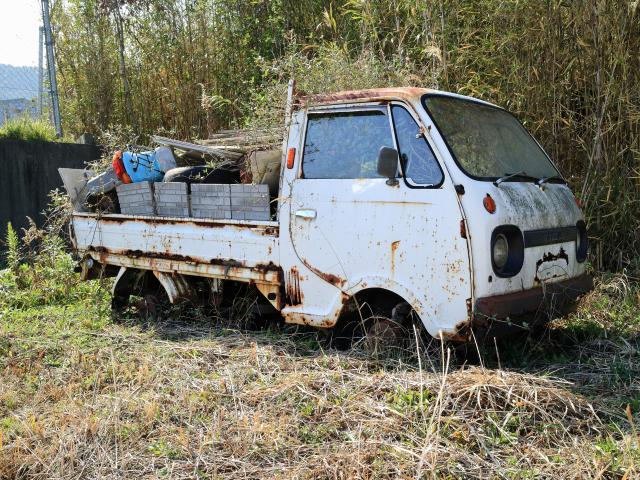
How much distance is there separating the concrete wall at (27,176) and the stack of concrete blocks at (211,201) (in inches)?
189

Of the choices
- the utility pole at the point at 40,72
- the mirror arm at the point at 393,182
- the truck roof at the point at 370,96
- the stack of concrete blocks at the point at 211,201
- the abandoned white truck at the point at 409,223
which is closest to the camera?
the abandoned white truck at the point at 409,223

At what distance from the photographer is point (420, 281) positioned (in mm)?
4277

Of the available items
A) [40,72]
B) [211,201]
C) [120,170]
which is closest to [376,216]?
[211,201]

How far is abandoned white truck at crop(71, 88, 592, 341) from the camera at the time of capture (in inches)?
163

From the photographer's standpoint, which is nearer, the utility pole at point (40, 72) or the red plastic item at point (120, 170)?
the red plastic item at point (120, 170)

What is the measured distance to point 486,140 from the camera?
479 centimetres

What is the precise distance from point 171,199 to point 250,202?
0.88m

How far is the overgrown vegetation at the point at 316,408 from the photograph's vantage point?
3172mm

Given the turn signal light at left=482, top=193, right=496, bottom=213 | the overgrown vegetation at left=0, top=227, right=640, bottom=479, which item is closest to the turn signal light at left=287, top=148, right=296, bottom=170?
the overgrown vegetation at left=0, top=227, right=640, bottom=479

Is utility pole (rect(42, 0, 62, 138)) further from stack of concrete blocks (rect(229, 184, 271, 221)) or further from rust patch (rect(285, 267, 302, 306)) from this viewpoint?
rust patch (rect(285, 267, 302, 306))

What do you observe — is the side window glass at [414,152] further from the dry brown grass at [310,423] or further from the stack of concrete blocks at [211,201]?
the stack of concrete blocks at [211,201]

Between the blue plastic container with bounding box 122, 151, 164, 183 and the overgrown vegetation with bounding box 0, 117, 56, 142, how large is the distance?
3.97 m

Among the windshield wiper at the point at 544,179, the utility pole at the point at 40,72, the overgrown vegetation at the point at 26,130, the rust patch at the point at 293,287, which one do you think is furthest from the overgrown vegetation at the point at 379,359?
the utility pole at the point at 40,72

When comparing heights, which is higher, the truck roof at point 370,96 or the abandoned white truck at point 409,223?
the truck roof at point 370,96
